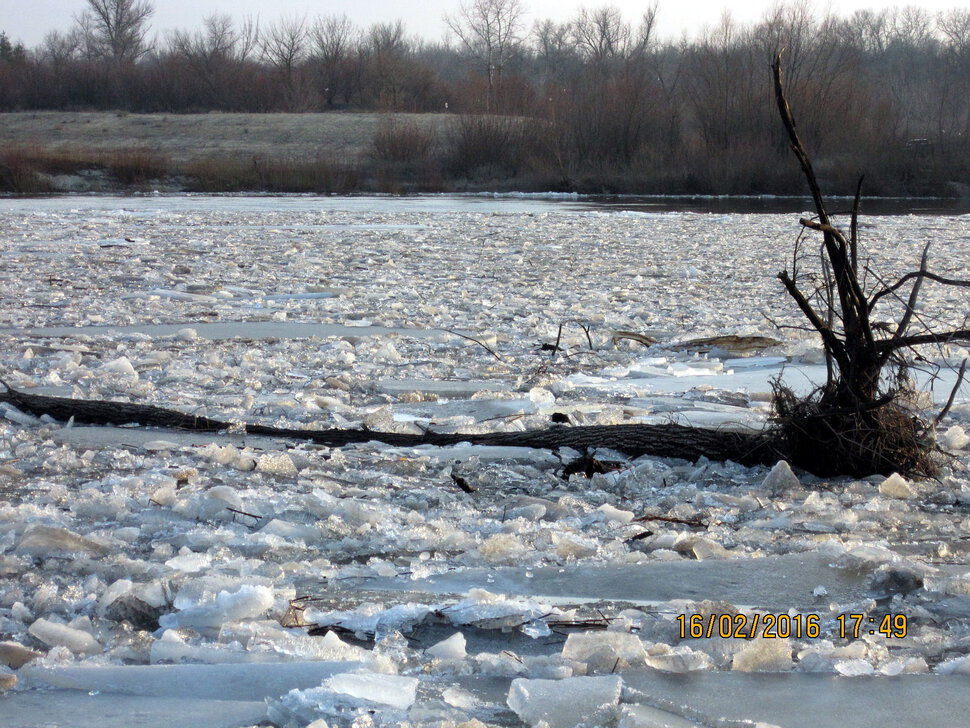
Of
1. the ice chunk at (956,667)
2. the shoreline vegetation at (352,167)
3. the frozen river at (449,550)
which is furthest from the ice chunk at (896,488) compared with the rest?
the shoreline vegetation at (352,167)

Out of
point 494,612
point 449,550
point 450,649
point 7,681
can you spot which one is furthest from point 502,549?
point 7,681

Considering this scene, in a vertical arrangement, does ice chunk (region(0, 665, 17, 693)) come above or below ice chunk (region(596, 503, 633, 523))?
below

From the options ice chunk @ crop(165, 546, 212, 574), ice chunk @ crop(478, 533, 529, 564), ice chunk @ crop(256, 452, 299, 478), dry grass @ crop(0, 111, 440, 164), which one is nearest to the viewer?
ice chunk @ crop(165, 546, 212, 574)

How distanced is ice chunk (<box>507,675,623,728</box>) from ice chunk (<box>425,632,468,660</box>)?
0.18 m

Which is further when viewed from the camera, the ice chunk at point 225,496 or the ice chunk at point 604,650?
the ice chunk at point 225,496

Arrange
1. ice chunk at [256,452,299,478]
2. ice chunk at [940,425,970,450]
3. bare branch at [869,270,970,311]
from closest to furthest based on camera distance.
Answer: bare branch at [869,270,970,311]
ice chunk at [256,452,299,478]
ice chunk at [940,425,970,450]

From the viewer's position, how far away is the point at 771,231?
1370cm

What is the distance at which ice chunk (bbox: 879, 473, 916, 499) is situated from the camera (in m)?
2.81

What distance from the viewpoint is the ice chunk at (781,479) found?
289 centimetres

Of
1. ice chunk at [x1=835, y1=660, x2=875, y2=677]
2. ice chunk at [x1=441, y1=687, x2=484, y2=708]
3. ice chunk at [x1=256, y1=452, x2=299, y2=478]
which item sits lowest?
ice chunk at [x1=441, y1=687, x2=484, y2=708]

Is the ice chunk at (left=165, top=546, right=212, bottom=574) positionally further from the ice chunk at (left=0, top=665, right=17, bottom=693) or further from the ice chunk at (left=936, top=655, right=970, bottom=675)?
the ice chunk at (left=936, top=655, right=970, bottom=675)

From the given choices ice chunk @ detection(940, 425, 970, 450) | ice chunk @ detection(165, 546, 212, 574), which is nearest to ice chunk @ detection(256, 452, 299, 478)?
ice chunk @ detection(165, 546, 212, 574)

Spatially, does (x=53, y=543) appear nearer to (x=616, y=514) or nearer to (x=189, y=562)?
(x=189, y=562)

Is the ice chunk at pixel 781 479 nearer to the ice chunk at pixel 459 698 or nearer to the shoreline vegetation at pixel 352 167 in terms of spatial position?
the ice chunk at pixel 459 698
